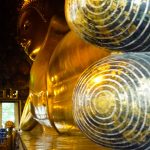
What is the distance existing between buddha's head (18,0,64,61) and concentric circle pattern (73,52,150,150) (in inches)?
57.4

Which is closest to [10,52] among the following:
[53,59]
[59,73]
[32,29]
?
[32,29]

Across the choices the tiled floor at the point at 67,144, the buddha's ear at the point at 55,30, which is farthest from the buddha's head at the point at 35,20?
the tiled floor at the point at 67,144

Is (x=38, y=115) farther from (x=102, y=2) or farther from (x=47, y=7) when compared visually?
(x=102, y=2)

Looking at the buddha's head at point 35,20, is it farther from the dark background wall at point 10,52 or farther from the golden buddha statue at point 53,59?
the dark background wall at point 10,52

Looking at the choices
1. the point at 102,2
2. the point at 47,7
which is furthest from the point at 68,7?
the point at 47,7

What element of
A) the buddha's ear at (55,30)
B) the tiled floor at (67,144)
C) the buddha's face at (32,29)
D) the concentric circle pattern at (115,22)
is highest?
the buddha's face at (32,29)

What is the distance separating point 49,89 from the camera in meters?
1.66

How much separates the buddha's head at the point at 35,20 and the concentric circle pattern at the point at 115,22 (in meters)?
1.44

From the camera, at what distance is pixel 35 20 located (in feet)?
6.93

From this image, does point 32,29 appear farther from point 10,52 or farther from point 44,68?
point 10,52

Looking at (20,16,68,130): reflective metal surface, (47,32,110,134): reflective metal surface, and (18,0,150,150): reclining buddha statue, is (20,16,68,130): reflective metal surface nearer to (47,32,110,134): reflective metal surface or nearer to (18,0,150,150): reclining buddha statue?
(47,32,110,134): reflective metal surface

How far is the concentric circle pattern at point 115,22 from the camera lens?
50 cm

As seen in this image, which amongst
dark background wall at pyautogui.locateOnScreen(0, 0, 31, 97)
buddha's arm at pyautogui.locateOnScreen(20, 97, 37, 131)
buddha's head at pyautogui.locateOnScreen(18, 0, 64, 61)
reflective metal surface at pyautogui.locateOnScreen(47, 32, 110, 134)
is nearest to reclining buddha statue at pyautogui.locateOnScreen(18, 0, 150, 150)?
reflective metal surface at pyautogui.locateOnScreen(47, 32, 110, 134)

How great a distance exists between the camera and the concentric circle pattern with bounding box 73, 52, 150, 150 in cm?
50
